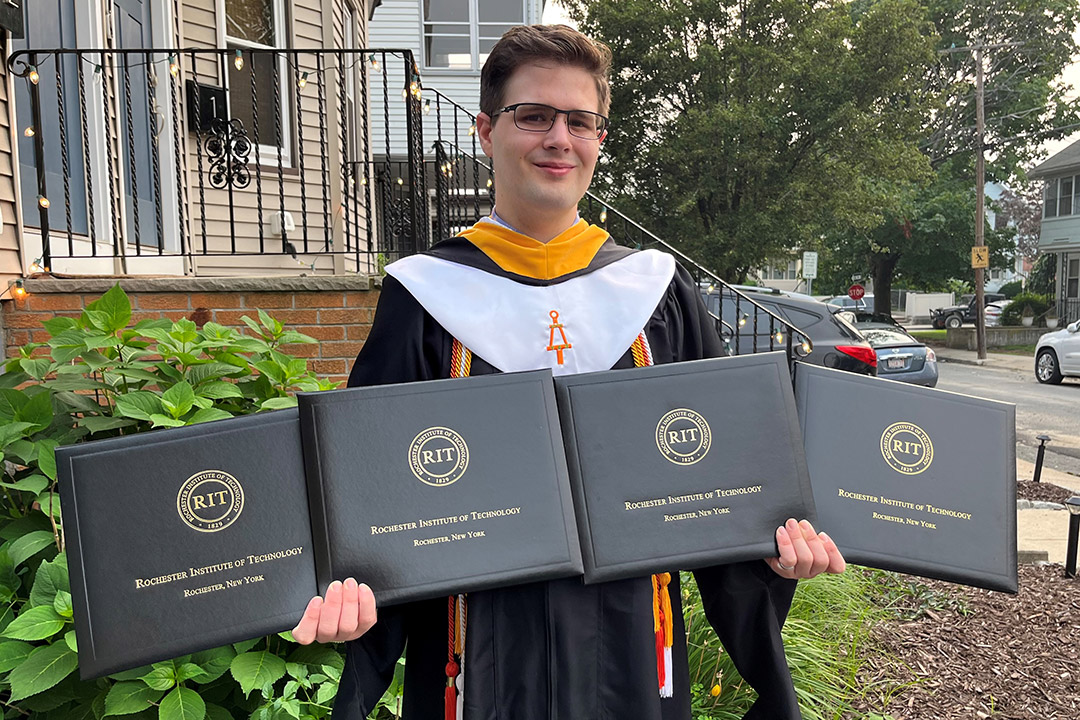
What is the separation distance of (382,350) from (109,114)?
164 inches

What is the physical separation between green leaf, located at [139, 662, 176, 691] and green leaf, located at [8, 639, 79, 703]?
145 mm

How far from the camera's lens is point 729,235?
17.3 meters

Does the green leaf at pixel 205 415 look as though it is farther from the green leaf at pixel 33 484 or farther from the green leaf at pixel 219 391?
the green leaf at pixel 33 484

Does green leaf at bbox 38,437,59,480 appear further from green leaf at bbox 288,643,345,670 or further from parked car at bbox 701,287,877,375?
parked car at bbox 701,287,877,375

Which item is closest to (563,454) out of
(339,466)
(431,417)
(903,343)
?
(431,417)

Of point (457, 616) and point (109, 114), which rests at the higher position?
point (109, 114)

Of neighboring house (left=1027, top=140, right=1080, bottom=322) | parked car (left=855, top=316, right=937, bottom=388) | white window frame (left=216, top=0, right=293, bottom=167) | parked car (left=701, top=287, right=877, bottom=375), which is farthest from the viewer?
neighboring house (left=1027, top=140, right=1080, bottom=322)

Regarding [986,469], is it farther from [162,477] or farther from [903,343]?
[903,343]

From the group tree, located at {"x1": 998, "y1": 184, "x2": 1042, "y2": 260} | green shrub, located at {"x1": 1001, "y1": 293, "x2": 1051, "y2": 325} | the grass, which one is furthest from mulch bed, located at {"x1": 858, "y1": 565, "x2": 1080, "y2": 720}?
tree, located at {"x1": 998, "y1": 184, "x2": 1042, "y2": 260}

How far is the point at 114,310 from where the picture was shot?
2.06 m

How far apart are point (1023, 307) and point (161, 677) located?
1196 inches

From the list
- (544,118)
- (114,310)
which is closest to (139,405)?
(114,310)

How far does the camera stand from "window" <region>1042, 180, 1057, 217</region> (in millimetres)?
27391

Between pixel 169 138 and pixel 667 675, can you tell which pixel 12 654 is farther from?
pixel 169 138
